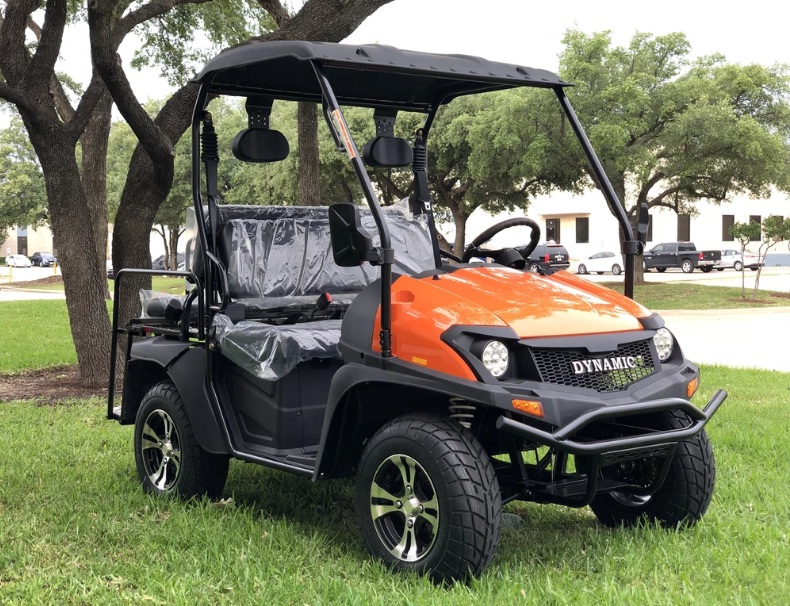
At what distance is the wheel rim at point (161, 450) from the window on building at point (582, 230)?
49.6 metres

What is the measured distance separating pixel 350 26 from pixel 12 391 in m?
5.08

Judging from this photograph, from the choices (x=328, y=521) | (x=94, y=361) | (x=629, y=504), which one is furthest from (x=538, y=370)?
(x=94, y=361)

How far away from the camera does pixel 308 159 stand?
11320 mm

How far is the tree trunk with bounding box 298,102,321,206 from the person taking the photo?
11.0 m

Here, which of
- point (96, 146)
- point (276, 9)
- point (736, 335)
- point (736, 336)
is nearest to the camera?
point (276, 9)

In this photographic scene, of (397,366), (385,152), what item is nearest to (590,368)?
(397,366)

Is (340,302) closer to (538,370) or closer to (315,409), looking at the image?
(315,409)

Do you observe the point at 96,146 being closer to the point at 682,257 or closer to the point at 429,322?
the point at 429,322

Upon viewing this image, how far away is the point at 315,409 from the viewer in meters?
4.76

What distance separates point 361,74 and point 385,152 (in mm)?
505

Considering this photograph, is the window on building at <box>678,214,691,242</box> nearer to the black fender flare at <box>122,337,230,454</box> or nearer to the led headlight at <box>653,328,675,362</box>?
the black fender flare at <box>122,337,230,454</box>

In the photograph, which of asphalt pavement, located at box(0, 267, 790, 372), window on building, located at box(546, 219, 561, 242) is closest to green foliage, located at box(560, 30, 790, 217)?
asphalt pavement, located at box(0, 267, 790, 372)

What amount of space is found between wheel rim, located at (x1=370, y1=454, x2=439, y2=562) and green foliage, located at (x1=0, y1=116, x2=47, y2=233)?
48909 millimetres

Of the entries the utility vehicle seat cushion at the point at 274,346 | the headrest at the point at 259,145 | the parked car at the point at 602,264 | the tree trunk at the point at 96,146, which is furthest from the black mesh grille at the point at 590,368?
the parked car at the point at 602,264
